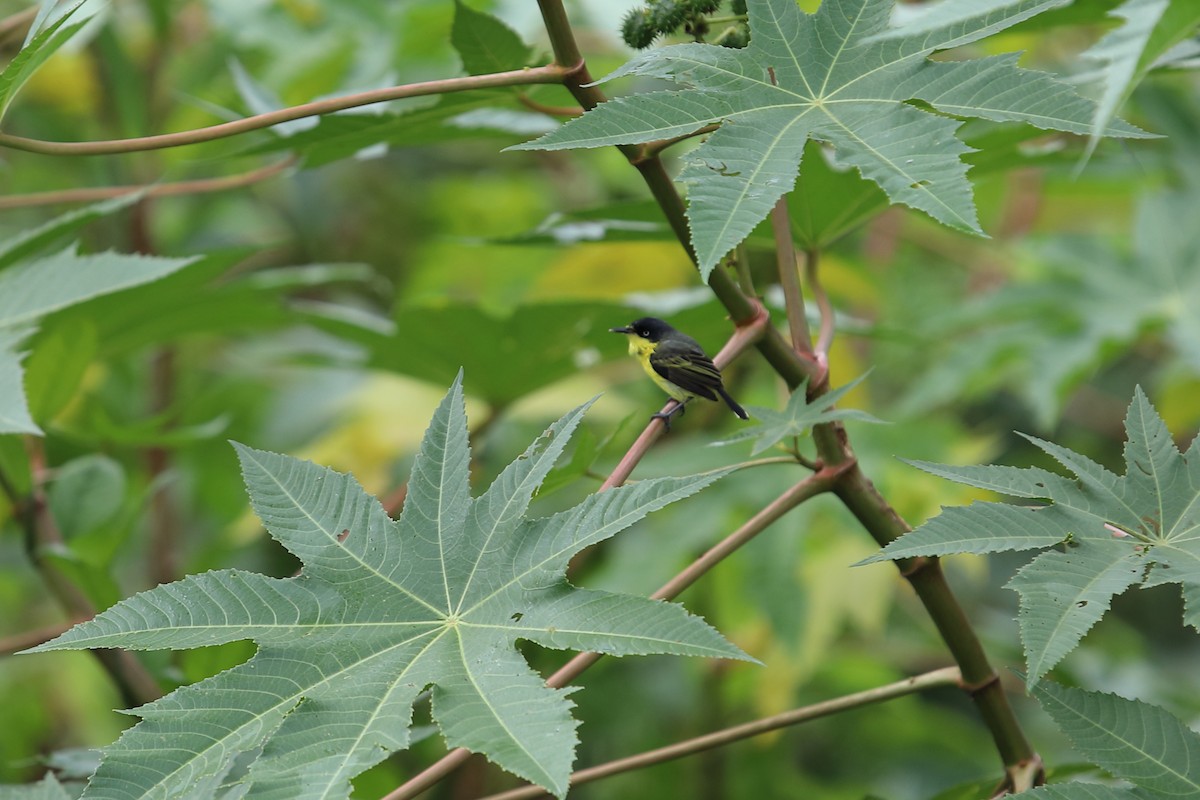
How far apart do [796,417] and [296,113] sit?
550mm

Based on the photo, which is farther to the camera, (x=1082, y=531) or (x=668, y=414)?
(x=668, y=414)

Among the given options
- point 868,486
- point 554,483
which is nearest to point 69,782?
point 554,483

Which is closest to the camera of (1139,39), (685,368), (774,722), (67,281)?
(1139,39)

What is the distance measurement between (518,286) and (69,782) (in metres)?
2.00

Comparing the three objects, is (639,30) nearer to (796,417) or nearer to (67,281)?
(796,417)

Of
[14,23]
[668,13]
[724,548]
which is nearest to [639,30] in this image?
[668,13]

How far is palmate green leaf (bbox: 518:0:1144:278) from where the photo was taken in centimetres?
94

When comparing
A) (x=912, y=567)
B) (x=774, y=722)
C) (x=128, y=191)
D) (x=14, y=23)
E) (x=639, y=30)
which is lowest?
(x=774, y=722)

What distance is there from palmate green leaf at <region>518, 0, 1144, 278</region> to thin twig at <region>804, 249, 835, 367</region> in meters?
0.25

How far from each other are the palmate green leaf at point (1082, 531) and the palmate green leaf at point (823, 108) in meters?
0.26

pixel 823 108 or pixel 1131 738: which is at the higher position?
pixel 823 108

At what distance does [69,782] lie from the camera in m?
1.47

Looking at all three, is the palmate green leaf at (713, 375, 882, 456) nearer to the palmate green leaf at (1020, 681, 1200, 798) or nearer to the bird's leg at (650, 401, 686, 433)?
the bird's leg at (650, 401, 686, 433)

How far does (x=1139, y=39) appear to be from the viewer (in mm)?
791
